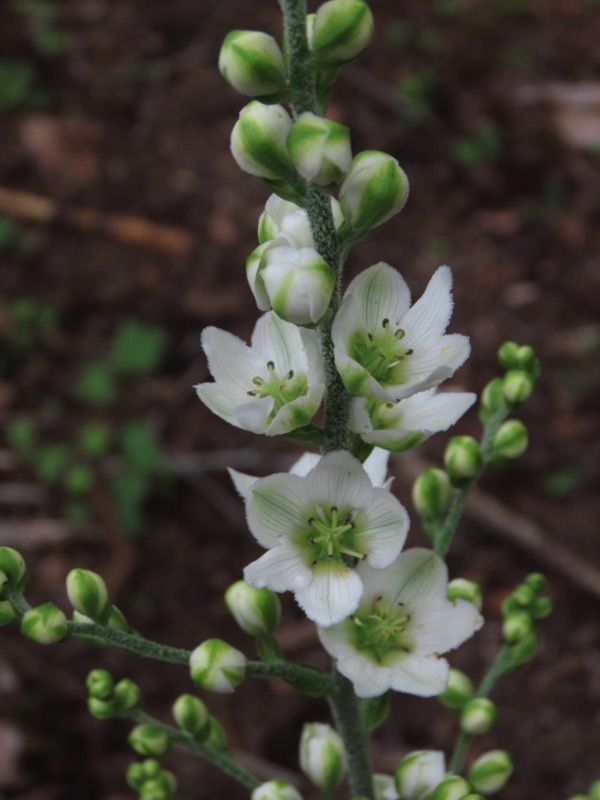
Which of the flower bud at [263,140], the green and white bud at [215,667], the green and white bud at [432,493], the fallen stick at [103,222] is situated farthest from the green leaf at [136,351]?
the flower bud at [263,140]

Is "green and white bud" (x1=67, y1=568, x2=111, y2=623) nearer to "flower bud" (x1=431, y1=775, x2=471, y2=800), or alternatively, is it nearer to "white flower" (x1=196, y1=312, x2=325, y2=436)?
"white flower" (x1=196, y1=312, x2=325, y2=436)

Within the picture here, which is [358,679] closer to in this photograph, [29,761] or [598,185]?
[29,761]

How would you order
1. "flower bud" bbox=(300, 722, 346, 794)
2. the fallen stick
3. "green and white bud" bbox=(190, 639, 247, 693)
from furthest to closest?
the fallen stick
"flower bud" bbox=(300, 722, 346, 794)
"green and white bud" bbox=(190, 639, 247, 693)

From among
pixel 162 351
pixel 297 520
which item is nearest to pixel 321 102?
pixel 297 520

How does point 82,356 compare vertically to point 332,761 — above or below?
above

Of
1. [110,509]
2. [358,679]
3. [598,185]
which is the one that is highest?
[598,185]

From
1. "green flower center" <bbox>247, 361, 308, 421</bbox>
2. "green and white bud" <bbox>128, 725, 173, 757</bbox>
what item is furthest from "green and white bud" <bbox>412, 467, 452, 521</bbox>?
"green and white bud" <bbox>128, 725, 173, 757</bbox>
